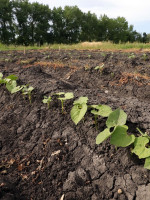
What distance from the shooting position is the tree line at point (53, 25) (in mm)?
30141

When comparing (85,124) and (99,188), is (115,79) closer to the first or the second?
(85,124)

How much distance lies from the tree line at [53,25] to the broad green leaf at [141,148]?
27974 millimetres

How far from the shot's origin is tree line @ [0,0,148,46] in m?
30.1

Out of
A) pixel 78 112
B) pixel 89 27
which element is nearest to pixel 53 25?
pixel 89 27

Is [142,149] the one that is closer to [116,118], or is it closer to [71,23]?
[116,118]

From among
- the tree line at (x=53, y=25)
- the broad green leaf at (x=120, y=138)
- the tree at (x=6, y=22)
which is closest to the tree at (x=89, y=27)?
the tree line at (x=53, y=25)

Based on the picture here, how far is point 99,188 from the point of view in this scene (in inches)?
59.1

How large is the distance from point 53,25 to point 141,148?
1505 inches

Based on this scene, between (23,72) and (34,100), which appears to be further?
(23,72)

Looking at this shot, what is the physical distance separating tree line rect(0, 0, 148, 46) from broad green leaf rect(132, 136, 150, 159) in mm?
27974

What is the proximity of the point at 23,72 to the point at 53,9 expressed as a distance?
37.3 meters

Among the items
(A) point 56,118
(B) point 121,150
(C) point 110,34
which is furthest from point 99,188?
(C) point 110,34

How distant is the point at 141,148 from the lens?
1.48 meters

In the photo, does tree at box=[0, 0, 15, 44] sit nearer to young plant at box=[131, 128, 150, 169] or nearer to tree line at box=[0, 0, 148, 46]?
tree line at box=[0, 0, 148, 46]
